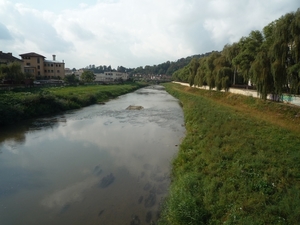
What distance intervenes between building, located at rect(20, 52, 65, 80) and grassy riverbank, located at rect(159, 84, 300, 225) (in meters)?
64.1

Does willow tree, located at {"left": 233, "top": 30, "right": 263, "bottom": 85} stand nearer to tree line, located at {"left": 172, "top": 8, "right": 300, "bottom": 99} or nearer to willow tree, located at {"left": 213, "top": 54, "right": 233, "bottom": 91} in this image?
tree line, located at {"left": 172, "top": 8, "right": 300, "bottom": 99}

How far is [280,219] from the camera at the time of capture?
20.4 feet

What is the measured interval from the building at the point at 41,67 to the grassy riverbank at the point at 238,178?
64051 mm

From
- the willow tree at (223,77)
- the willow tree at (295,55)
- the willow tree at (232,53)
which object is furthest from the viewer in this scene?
the willow tree at (232,53)

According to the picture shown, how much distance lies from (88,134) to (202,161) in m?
12.0

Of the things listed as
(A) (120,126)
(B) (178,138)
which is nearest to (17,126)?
(A) (120,126)

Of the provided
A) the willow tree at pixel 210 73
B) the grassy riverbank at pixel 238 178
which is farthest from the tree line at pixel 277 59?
the willow tree at pixel 210 73

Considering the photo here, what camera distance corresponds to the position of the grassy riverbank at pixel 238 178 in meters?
6.87

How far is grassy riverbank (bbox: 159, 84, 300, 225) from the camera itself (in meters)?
6.87

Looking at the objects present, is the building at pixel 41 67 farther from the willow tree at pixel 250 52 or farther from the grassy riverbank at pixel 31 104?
the willow tree at pixel 250 52

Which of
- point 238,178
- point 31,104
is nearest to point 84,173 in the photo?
point 238,178

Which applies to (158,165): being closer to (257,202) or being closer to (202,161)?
(202,161)

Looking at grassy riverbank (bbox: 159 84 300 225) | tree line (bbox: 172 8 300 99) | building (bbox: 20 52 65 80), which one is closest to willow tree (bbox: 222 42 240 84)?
tree line (bbox: 172 8 300 99)

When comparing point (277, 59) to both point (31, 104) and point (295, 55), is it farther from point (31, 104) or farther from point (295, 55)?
point (31, 104)
